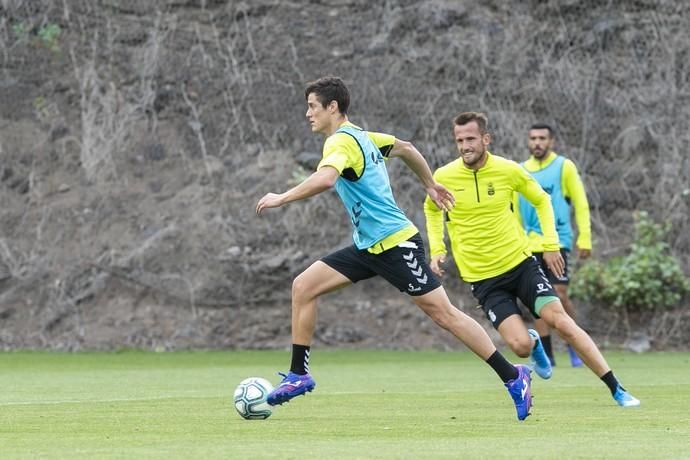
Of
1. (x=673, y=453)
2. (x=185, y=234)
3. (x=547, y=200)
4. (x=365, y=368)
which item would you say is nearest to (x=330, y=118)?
(x=547, y=200)

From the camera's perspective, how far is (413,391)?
1155cm

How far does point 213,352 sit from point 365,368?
313 cm

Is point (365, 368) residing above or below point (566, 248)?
below

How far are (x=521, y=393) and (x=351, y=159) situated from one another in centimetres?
187

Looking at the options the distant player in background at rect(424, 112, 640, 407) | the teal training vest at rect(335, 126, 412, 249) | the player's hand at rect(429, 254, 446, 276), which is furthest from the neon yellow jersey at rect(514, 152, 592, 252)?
the teal training vest at rect(335, 126, 412, 249)

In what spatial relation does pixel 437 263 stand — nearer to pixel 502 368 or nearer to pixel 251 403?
pixel 502 368

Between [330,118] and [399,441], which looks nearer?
[399,441]

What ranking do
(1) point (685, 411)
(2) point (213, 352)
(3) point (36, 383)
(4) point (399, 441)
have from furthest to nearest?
1. (2) point (213, 352)
2. (3) point (36, 383)
3. (1) point (685, 411)
4. (4) point (399, 441)

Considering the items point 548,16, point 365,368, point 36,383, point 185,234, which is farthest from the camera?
point 548,16

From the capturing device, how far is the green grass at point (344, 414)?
23.1ft

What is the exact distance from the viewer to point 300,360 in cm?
941

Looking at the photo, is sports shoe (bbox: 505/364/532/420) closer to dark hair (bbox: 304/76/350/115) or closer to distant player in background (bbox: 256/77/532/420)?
distant player in background (bbox: 256/77/532/420)

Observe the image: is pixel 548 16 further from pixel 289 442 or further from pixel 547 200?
pixel 289 442

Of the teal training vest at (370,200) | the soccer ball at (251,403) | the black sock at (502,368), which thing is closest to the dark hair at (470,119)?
the teal training vest at (370,200)
